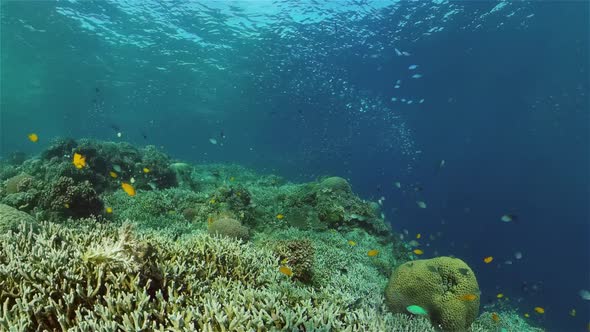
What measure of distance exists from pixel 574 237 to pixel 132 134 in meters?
146

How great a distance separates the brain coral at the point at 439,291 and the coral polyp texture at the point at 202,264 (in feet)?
0.08

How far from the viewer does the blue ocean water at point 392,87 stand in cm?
2909

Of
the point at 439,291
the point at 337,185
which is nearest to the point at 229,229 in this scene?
the point at 439,291

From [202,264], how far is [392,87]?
43.4m

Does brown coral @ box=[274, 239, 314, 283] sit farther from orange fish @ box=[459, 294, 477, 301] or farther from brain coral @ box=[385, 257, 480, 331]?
orange fish @ box=[459, 294, 477, 301]

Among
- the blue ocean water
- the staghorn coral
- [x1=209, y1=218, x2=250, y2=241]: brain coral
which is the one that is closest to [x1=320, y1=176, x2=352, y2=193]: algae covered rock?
the blue ocean water

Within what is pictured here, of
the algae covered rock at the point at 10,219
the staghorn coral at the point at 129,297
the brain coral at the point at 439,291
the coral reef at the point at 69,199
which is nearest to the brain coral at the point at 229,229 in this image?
the coral reef at the point at 69,199

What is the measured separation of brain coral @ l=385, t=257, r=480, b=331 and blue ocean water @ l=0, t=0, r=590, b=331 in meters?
5.74

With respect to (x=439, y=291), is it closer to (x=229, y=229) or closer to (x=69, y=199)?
(x=229, y=229)

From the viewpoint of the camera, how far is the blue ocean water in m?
29.1

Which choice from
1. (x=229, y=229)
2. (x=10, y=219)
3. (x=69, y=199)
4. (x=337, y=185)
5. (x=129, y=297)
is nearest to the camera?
(x=129, y=297)

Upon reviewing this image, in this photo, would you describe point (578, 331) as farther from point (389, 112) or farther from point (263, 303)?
point (263, 303)

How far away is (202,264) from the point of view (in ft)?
15.3

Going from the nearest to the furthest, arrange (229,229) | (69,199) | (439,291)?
(439,291) → (69,199) → (229,229)
